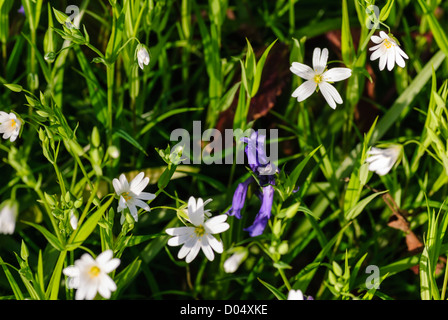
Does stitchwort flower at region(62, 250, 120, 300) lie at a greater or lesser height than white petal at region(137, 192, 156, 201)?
lesser

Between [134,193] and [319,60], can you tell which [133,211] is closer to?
[134,193]

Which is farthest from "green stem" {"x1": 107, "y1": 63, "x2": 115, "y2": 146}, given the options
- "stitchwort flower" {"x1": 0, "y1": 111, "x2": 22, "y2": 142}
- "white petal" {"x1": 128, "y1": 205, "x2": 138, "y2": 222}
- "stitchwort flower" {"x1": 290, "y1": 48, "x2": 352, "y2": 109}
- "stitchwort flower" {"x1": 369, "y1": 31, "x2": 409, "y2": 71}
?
"stitchwort flower" {"x1": 369, "y1": 31, "x2": 409, "y2": 71}

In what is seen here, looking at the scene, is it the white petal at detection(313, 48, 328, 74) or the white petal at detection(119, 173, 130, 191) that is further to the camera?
the white petal at detection(313, 48, 328, 74)

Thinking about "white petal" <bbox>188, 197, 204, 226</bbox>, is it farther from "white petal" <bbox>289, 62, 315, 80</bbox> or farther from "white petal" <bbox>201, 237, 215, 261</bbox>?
"white petal" <bbox>289, 62, 315, 80</bbox>

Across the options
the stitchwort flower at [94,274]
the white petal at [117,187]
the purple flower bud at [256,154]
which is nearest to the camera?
the stitchwort flower at [94,274]

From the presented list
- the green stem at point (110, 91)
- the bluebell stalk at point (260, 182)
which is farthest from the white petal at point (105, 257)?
the green stem at point (110, 91)

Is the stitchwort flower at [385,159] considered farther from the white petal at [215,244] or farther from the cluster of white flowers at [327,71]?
the white petal at [215,244]

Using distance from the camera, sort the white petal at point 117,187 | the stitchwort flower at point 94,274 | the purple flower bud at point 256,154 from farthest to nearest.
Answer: the purple flower bud at point 256,154
the white petal at point 117,187
the stitchwort flower at point 94,274
